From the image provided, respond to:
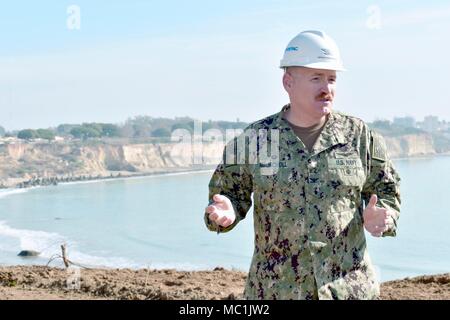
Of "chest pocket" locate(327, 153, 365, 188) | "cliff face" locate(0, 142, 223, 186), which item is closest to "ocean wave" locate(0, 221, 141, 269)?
"chest pocket" locate(327, 153, 365, 188)

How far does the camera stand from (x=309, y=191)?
12.9ft

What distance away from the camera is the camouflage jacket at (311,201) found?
12.7 ft

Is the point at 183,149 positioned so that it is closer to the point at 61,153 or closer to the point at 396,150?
the point at 61,153

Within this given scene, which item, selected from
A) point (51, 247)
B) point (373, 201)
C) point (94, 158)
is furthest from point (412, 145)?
point (373, 201)

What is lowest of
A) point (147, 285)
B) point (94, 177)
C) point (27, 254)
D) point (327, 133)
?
point (94, 177)

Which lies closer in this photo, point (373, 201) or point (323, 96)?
point (373, 201)

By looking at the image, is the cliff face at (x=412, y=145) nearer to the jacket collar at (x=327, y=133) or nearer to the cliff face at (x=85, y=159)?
the cliff face at (x=85, y=159)

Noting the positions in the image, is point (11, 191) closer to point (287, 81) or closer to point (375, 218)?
point (287, 81)

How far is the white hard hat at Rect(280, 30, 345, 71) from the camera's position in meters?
3.86

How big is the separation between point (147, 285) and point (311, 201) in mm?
7936

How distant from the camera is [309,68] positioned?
152 inches
